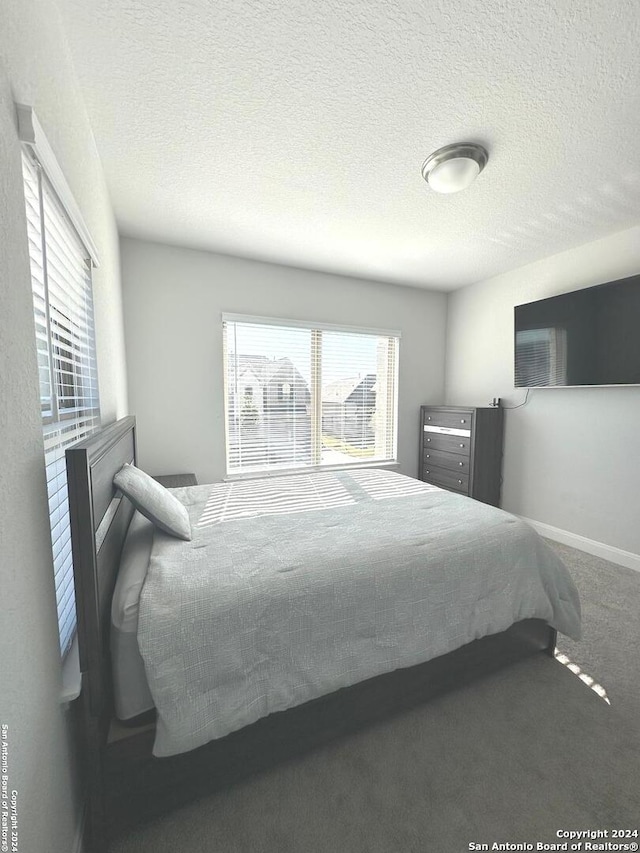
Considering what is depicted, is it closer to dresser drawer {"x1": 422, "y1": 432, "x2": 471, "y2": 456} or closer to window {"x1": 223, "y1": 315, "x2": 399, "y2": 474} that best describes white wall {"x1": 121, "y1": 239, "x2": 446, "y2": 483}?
window {"x1": 223, "y1": 315, "x2": 399, "y2": 474}

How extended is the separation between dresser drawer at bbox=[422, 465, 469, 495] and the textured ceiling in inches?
91.2

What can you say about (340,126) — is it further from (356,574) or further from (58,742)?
(58,742)

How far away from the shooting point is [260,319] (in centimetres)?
324

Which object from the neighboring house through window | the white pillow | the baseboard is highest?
the neighboring house through window

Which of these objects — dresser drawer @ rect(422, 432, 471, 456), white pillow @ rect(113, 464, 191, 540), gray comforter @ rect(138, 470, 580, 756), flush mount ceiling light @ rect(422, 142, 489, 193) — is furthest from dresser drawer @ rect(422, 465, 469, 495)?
white pillow @ rect(113, 464, 191, 540)

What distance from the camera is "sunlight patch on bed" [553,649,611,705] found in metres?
1.50

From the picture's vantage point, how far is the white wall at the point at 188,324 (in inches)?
114

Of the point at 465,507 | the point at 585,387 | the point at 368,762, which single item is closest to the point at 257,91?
the point at 465,507

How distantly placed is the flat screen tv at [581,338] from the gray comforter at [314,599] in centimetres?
181

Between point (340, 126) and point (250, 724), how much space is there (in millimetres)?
2492

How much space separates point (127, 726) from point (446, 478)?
3.41 meters

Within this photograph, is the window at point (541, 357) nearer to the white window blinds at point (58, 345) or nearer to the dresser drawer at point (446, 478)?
the dresser drawer at point (446, 478)

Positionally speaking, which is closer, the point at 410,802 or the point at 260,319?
the point at 410,802

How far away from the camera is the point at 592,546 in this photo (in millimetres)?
2848
